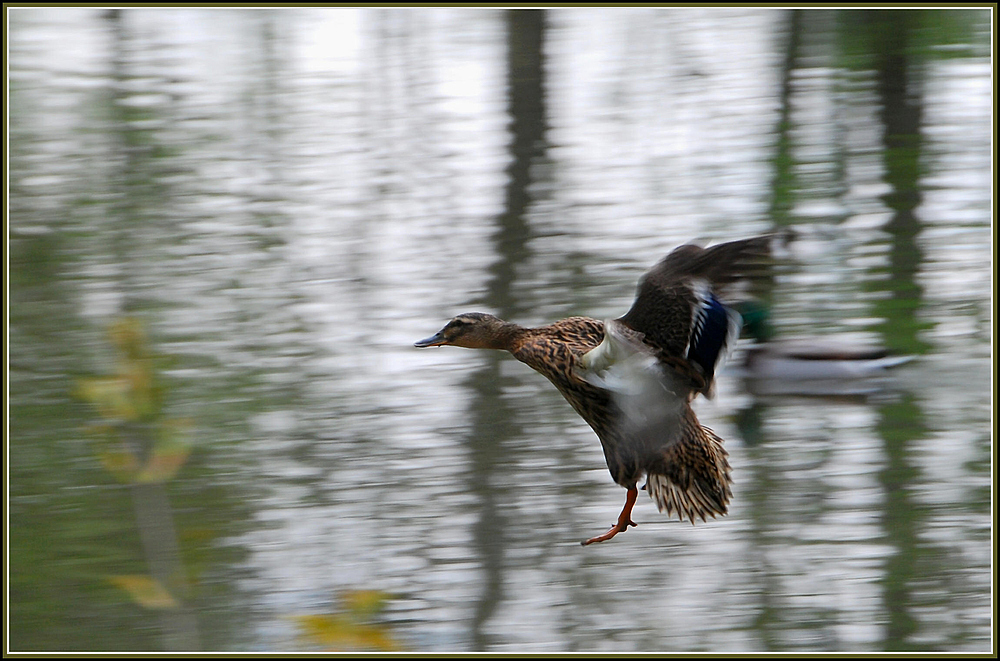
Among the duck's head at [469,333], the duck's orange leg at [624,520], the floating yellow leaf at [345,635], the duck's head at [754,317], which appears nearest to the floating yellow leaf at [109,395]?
the floating yellow leaf at [345,635]

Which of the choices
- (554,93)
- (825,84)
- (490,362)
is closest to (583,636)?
(490,362)

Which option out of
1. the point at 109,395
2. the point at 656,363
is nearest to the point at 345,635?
the point at 109,395

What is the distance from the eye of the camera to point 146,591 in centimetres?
264

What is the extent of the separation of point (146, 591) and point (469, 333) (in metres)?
1.91

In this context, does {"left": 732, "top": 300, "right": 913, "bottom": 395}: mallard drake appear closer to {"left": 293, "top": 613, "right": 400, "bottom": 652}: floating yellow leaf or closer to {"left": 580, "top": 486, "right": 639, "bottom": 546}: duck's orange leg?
{"left": 580, "top": 486, "right": 639, "bottom": 546}: duck's orange leg

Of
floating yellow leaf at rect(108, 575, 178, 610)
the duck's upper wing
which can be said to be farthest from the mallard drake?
floating yellow leaf at rect(108, 575, 178, 610)

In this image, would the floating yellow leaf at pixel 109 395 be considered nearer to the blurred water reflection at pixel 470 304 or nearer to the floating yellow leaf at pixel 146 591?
the blurred water reflection at pixel 470 304

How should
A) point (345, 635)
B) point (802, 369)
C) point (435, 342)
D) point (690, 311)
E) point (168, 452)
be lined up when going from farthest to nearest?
point (168, 452), point (345, 635), point (802, 369), point (435, 342), point (690, 311)

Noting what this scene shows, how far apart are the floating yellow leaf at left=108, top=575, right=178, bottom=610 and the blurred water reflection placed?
20 mm

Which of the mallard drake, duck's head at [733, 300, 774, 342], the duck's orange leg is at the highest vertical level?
duck's head at [733, 300, 774, 342]

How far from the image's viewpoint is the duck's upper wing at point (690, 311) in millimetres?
1217

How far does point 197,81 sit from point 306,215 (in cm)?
61

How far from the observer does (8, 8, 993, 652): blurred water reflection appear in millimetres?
2465

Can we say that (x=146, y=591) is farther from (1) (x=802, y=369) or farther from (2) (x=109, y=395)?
(1) (x=802, y=369)
